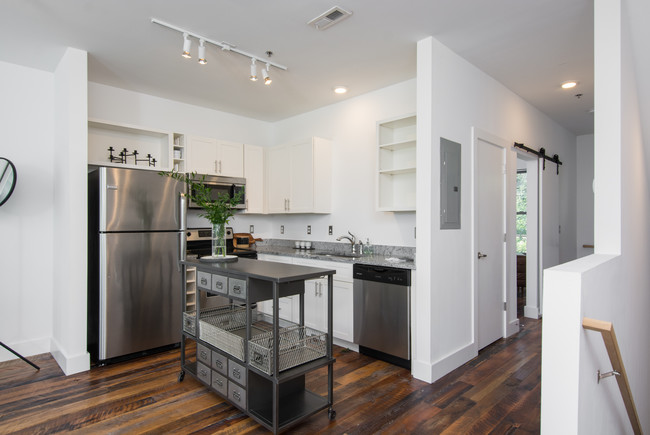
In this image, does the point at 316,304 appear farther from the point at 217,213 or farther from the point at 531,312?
the point at 531,312

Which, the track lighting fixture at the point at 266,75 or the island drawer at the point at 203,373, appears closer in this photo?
the island drawer at the point at 203,373

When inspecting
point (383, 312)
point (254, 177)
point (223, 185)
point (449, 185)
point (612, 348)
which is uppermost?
point (254, 177)

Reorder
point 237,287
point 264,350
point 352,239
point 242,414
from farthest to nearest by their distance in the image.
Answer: point 352,239
point 242,414
point 237,287
point 264,350

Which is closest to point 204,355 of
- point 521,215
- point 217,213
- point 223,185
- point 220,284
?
point 220,284

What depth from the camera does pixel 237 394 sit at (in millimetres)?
2398

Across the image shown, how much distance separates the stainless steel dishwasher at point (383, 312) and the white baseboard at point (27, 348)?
118 inches

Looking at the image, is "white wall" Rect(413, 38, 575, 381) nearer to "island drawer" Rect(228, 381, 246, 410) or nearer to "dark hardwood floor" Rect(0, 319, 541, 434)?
"dark hardwood floor" Rect(0, 319, 541, 434)

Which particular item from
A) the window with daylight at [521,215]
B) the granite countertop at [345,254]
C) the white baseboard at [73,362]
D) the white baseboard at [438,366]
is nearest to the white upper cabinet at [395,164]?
the granite countertop at [345,254]

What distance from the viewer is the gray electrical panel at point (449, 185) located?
121 inches

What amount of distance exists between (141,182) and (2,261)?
4.75 ft

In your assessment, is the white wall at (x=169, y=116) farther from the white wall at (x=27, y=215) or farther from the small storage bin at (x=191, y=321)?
the small storage bin at (x=191, y=321)

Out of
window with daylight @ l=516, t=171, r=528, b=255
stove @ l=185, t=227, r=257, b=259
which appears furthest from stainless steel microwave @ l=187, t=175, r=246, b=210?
window with daylight @ l=516, t=171, r=528, b=255

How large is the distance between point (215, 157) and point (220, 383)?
114 inches

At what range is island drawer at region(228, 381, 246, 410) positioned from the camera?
234 centimetres
